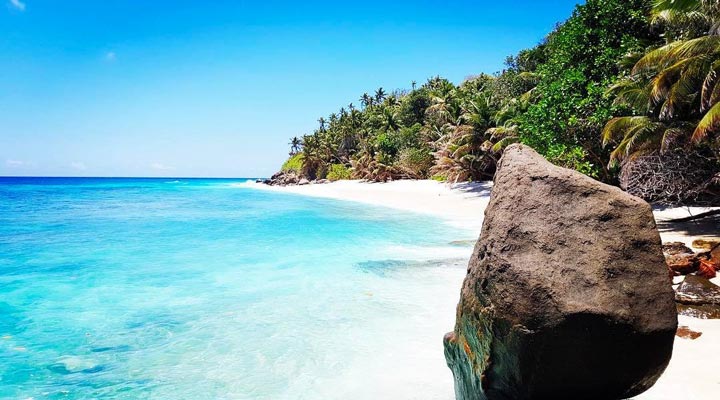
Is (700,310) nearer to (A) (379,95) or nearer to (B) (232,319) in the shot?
(B) (232,319)

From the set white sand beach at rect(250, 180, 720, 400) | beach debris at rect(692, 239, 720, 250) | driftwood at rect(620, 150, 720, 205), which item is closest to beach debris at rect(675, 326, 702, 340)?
white sand beach at rect(250, 180, 720, 400)

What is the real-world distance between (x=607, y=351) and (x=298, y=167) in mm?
74740

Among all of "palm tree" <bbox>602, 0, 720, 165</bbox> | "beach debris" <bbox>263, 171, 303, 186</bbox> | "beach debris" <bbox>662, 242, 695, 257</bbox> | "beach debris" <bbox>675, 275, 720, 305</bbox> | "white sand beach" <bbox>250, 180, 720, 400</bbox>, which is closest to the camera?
"white sand beach" <bbox>250, 180, 720, 400</bbox>

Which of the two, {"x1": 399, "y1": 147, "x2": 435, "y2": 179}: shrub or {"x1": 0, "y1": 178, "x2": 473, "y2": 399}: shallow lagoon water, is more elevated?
{"x1": 399, "y1": 147, "x2": 435, "y2": 179}: shrub

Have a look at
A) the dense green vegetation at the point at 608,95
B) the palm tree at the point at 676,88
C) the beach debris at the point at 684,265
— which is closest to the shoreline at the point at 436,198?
the dense green vegetation at the point at 608,95

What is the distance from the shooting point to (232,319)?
25.8 feet

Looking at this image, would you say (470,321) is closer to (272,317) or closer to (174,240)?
(272,317)

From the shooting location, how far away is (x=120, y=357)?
633 centimetres

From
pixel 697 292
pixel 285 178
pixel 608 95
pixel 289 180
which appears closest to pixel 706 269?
pixel 697 292

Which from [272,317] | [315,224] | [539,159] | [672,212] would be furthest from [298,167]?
[539,159]

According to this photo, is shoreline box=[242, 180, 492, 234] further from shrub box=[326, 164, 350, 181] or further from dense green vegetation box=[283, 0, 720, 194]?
shrub box=[326, 164, 350, 181]

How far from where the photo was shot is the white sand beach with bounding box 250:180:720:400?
4.08 m

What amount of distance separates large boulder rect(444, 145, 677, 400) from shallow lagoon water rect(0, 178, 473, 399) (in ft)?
7.58

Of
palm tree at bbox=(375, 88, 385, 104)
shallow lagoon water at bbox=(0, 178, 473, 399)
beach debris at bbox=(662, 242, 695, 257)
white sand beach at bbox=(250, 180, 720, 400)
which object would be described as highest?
palm tree at bbox=(375, 88, 385, 104)
